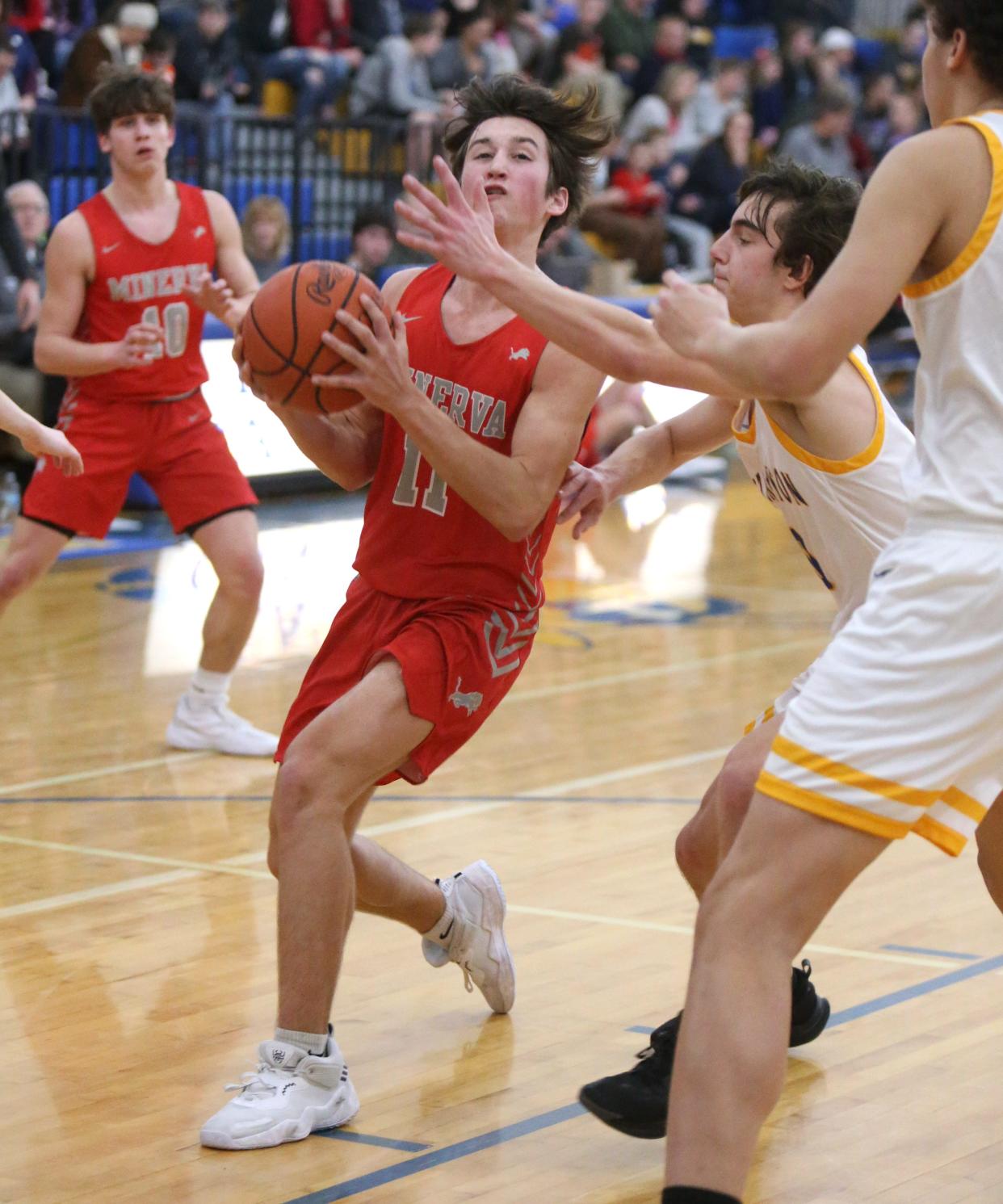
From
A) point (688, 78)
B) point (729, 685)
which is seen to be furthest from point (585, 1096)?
point (688, 78)

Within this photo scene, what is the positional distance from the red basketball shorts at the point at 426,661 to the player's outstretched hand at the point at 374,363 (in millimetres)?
507

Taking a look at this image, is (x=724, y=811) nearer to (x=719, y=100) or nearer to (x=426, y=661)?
(x=426, y=661)

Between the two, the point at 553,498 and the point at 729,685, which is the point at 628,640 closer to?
the point at 729,685

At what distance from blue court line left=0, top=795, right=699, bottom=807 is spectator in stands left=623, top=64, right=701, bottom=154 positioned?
12.0 m

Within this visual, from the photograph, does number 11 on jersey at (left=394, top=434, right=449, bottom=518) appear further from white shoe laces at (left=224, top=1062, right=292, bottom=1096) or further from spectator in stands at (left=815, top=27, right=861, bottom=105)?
spectator in stands at (left=815, top=27, right=861, bottom=105)

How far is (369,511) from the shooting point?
384 cm

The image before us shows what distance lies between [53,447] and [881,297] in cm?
273

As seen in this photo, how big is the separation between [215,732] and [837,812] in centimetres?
417

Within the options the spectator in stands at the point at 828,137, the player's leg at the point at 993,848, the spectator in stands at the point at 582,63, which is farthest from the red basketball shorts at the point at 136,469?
the spectator in stands at the point at 828,137

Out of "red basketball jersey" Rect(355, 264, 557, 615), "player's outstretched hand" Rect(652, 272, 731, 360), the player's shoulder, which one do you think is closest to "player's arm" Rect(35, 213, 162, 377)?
the player's shoulder

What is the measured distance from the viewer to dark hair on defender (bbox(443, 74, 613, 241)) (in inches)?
150

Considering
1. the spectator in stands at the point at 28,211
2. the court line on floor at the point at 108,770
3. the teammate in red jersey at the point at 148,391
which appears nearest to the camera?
the court line on floor at the point at 108,770

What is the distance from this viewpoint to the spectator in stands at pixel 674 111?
1733 centimetres

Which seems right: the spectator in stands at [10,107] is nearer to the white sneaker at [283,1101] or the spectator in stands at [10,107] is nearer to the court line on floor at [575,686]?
the court line on floor at [575,686]
